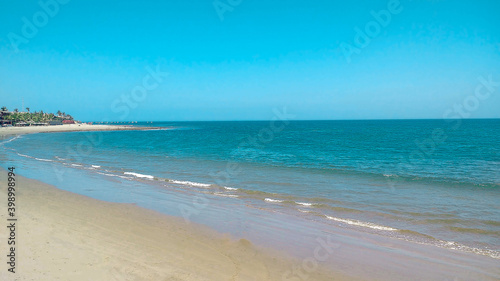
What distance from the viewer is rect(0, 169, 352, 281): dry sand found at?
6.62m

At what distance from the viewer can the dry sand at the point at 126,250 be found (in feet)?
21.7

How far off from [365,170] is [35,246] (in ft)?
73.3

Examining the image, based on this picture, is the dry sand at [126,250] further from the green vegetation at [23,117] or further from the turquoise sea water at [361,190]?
the green vegetation at [23,117]

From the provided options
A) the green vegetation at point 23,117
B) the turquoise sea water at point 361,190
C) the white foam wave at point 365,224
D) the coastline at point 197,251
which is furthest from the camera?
the green vegetation at point 23,117

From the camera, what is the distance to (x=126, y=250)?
7930mm

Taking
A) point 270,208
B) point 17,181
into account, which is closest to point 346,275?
point 270,208

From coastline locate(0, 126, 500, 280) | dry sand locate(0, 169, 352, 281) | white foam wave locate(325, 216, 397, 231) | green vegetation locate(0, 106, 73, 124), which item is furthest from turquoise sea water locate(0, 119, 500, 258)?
green vegetation locate(0, 106, 73, 124)

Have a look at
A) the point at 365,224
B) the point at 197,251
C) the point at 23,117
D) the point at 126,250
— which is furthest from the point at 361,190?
the point at 23,117

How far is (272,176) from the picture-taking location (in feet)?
70.0

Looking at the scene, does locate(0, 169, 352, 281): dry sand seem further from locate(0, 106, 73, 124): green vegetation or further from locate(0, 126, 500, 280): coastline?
locate(0, 106, 73, 124): green vegetation

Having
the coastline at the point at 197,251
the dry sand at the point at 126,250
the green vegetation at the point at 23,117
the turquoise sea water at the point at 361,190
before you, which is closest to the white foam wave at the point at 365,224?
the turquoise sea water at the point at 361,190

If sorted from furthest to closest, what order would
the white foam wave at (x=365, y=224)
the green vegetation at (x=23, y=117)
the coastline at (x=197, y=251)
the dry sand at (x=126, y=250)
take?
1. the green vegetation at (x=23, y=117)
2. the white foam wave at (x=365, y=224)
3. the coastline at (x=197, y=251)
4. the dry sand at (x=126, y=250)

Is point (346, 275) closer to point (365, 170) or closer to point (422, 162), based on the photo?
point (365, 170)

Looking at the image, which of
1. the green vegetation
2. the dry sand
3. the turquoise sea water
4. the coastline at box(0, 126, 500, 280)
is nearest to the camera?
the dry sand
